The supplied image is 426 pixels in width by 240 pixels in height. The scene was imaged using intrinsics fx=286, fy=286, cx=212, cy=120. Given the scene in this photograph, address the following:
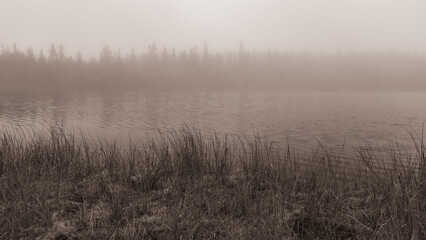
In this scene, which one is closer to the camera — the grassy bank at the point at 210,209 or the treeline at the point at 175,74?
the grassy bank at the point at 210,209

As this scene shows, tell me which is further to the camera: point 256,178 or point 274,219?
point 256,178

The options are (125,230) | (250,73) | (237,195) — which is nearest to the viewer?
(125,230)

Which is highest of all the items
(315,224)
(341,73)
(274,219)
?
(341,73)

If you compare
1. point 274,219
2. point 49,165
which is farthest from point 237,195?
point 49,165

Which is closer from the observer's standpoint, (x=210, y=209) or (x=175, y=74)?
(x=210, y=209)

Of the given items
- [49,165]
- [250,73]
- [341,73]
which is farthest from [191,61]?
[49,165]

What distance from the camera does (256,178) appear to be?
7730mm

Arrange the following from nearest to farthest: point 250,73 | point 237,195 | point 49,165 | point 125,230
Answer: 1. point 125,230
2. point 237,195
3. point 49,165
4. point 250,73

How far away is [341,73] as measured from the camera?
641ft

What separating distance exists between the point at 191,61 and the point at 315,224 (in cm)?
18965

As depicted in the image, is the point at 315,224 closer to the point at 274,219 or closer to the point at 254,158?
the point at 274,219

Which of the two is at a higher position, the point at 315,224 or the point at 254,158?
the point at 254,158

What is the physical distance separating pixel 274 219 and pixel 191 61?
190026 mm

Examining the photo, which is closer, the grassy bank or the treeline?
the grassy bank
